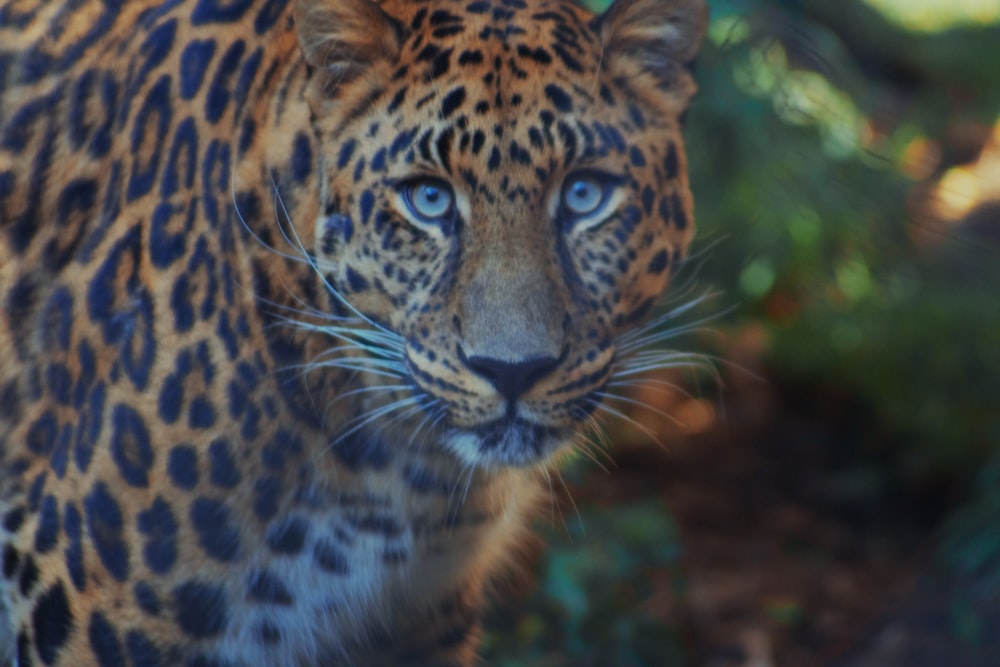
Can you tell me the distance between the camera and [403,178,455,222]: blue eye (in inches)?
109

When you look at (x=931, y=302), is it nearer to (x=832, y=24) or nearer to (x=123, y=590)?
(x=832, y=24)

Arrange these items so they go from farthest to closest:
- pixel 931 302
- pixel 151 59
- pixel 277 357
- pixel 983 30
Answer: pixel 983 30 < pixel 931 302 < pixel 151 59 < pixel 277 357

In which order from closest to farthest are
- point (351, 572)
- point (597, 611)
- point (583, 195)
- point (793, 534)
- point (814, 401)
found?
point (583, 195) < point (351, 572) < point (597, 611) < point (793, 534) < point (814, 401)

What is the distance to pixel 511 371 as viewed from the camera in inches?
105

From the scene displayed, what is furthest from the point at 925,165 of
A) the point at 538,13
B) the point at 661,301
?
the point at 538,13

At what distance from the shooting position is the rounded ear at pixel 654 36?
2.82 m

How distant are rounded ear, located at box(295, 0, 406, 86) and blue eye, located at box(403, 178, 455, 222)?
11.6 inches

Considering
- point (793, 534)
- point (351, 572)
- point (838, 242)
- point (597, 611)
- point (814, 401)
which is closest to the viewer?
point (351, 572)

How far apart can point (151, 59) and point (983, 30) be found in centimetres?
591

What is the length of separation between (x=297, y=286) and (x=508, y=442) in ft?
2.11

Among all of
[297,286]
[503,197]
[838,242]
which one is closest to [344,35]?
[503,197]

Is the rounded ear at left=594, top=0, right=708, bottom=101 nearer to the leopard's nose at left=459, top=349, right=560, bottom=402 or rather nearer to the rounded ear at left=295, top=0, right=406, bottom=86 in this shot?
the rounded ear at left=295, top=0, right=406, bottom=86

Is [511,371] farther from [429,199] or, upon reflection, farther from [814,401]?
Answer: [814,401]

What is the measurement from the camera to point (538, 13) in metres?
2.82
